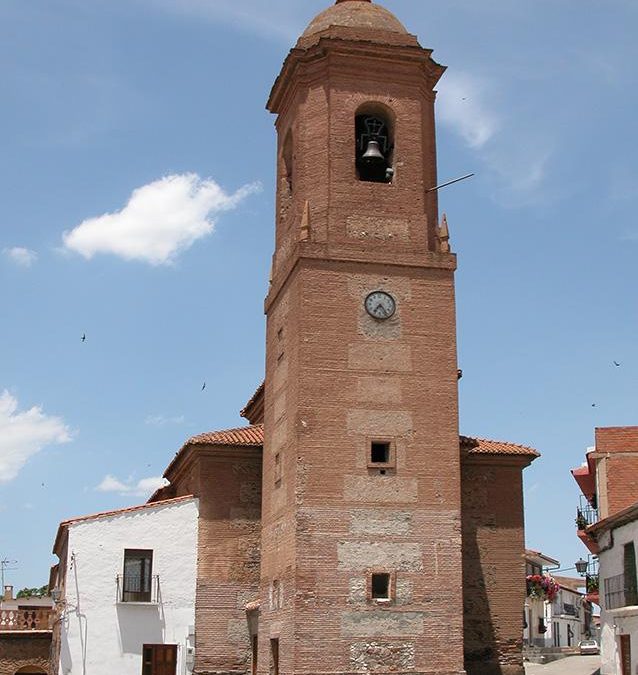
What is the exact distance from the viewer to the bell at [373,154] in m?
23.4

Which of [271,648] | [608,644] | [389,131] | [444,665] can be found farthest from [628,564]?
[389,131]

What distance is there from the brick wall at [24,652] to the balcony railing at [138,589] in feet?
12.6

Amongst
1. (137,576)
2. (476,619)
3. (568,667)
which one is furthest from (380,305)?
(568,667)

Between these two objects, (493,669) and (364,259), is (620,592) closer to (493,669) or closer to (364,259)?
(493,669)

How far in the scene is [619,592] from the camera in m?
23.2

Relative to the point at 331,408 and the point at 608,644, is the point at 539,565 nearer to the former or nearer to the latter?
the point at 608,644

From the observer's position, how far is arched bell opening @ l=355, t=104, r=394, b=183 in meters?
23.9

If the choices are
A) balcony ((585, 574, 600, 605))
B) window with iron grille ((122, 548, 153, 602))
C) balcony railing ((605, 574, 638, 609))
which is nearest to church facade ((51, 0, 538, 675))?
window with iron grille ((122, 548, 153, 602))

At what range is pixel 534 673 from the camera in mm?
32969

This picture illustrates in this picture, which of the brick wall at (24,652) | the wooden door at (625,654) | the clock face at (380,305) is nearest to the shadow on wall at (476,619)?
the wooden door at (625,654)

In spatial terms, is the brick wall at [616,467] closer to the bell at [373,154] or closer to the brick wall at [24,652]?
the bell at [373,154]

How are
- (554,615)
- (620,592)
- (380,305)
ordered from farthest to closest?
(554,615) < (620,592) < (380,305)

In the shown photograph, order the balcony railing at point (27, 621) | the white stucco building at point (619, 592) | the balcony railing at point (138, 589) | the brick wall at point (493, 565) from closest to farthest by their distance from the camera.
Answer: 1. the white stucco building at point (619, 592)
2. the balcony railing at point (138, 589)
3. the brick wall at point (493, 565)
4. the balcony railing at point (27, 621)

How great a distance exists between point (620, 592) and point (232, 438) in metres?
9.75
